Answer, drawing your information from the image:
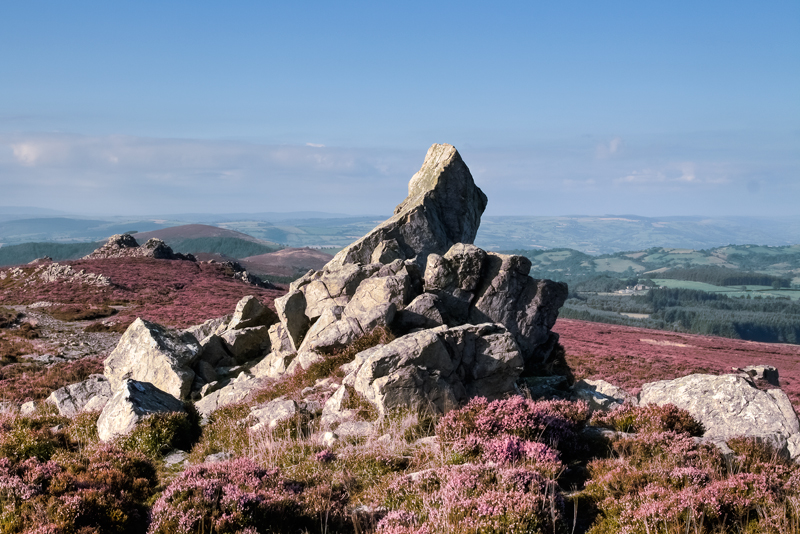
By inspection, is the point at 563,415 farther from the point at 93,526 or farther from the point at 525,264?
the point at 525,264

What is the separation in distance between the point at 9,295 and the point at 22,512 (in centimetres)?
7598

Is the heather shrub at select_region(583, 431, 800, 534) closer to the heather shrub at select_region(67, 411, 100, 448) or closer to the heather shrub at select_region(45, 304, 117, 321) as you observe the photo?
the heather shrub at select_region(67, 411, 100, 448)

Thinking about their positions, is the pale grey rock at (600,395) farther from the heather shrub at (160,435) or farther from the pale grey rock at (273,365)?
the heather shrub at (160,435)

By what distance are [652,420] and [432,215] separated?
65.0 ft

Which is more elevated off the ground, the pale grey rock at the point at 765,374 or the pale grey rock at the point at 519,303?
the pale grey rock at the point at 519,303

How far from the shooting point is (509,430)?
11.1 meters

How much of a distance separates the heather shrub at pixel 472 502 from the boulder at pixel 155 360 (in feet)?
44.9

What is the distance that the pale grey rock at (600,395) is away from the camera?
18.4 m

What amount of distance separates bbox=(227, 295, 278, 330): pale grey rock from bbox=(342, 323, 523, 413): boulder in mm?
10093

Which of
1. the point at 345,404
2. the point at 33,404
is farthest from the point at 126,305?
the point at 345,404

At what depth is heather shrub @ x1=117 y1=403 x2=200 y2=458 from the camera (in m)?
12.3

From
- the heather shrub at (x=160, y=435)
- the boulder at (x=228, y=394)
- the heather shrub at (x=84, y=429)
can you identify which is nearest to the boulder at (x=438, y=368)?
the boulder at (x=228, y=394)

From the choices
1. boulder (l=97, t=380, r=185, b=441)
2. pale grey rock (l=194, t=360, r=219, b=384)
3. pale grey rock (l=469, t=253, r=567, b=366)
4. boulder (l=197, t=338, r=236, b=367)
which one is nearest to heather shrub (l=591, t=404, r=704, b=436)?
pale grey rock (l=469, t=253, r=567, b=366)

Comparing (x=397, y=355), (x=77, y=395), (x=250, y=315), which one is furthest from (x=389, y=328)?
(x=77, y=395)
